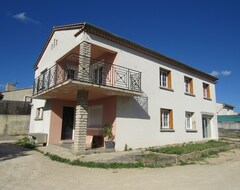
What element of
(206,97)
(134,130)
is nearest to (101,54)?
(134,130)

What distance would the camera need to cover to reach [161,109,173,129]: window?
14.2 metres

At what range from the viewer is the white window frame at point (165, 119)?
14.1 metres

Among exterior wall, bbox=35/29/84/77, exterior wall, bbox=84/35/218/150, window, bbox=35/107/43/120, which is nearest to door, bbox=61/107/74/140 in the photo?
window, bbox=35/107/43/120

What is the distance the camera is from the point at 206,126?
18.8 m

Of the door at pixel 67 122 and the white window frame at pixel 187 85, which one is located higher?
the white window frame at pixel 187 85

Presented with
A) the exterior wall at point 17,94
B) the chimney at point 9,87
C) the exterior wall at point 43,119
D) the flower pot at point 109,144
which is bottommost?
the flower pot at point 109,144

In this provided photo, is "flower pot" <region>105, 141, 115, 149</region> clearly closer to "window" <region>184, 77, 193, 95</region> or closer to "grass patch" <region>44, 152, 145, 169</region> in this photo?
"grass patch" <region>44, 152, 145, 169</region>

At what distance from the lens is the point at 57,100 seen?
13.6 meters

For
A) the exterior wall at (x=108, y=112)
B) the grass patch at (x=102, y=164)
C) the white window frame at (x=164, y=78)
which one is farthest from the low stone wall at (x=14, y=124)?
the white window frame at (x=164, y=78)

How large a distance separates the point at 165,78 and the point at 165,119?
317cm

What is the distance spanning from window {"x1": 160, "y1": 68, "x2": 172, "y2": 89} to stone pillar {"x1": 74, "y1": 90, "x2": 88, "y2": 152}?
7.00m

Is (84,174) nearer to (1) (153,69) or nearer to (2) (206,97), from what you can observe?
(1) (153,69)

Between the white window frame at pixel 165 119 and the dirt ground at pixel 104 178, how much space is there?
608 centimetres

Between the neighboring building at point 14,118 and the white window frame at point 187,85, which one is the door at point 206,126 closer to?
the white window frame at point 187,85
